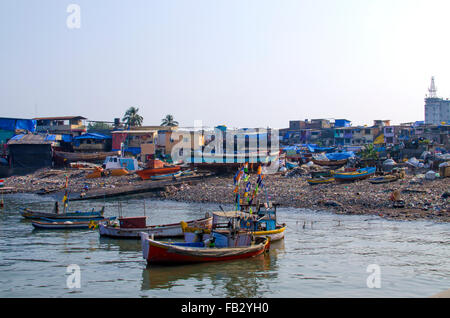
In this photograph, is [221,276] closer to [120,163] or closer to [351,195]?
[351,195]

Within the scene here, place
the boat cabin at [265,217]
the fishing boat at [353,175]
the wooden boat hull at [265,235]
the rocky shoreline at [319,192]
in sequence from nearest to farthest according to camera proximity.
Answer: the wooden boat hull at [265,235] < the boat cabin at [265,217] < the rocky shoreline at [319,192] < the fishing boat at [353,175]

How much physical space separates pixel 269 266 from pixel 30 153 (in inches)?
1657

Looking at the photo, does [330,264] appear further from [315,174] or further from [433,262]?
[315,174]

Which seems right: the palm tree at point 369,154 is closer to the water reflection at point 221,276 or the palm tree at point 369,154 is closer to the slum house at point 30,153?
the water reflection at point 221,276

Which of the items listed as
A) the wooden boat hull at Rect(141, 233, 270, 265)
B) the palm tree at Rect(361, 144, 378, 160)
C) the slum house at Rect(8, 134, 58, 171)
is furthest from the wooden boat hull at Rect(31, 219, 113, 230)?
the palm tree at Rect(361, 144, 378, 160)

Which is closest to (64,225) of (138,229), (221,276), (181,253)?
(138,229)

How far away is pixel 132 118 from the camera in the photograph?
243 feet

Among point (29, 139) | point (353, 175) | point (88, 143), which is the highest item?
point (29, 139)

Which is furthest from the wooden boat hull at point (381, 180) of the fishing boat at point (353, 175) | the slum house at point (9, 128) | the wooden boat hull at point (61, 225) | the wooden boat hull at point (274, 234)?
the slum house at point (9, 128)

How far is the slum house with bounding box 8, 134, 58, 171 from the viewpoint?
50125mm

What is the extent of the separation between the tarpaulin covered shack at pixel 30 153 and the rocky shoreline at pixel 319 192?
4.90 m

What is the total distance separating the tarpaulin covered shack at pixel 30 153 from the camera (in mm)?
50156

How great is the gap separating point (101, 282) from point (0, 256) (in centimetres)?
603
